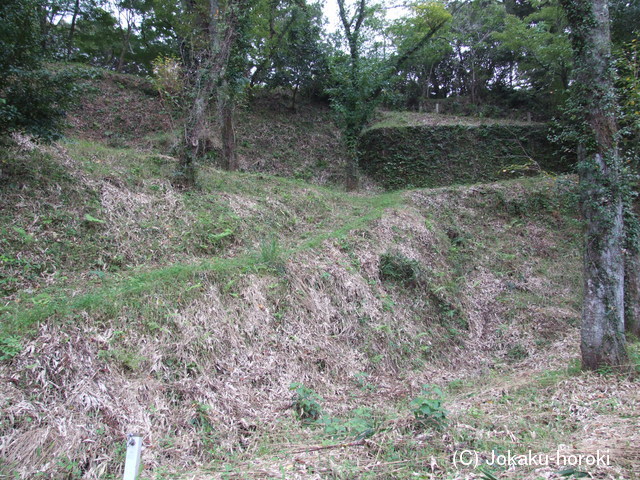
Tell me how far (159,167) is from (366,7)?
11035mm

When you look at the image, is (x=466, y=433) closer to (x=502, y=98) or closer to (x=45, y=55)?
(x=45, y=55)

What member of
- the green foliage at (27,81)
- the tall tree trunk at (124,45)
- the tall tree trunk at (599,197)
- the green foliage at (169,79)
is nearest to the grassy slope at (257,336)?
the tall tree trunk at (599,197)

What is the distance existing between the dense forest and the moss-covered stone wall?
3183 mm

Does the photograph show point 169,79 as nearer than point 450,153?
Yes

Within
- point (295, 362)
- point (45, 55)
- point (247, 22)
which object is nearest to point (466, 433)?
point (295, 362)

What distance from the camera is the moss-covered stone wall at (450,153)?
727 inches

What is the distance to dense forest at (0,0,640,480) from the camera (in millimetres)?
3771

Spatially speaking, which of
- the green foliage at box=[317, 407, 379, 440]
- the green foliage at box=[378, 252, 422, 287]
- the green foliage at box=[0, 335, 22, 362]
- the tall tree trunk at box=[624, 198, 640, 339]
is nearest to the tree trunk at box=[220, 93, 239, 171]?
the green foliage at box=[378, 252, 422, 287]

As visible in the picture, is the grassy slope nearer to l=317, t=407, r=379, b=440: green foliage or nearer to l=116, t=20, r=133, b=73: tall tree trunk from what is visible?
l=317, t=407, r=379, b=440: green foliage

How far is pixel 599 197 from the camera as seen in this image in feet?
17.2

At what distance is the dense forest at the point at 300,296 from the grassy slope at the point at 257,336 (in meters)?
0.03

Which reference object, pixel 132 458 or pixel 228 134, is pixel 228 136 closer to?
pixel 228 134

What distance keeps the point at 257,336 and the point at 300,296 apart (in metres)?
1.30

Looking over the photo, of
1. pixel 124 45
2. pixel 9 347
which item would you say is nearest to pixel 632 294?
pixel 9 347
